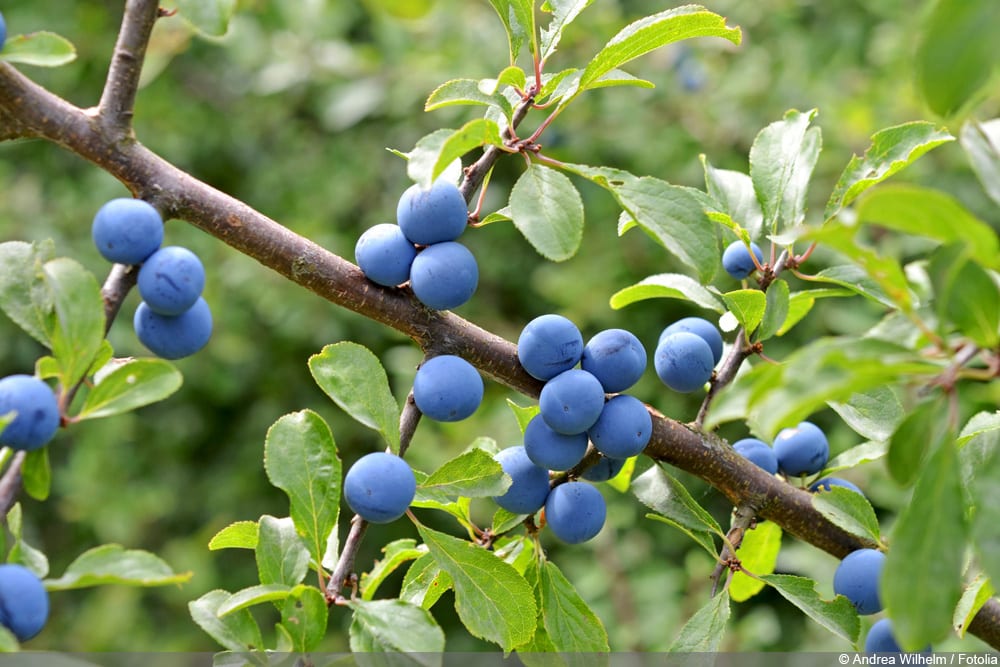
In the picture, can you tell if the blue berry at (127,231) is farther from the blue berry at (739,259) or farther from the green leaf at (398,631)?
the blue berry at (739,259)

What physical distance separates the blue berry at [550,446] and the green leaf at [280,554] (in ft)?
0.80

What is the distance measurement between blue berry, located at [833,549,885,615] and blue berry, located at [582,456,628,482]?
10.4 inches

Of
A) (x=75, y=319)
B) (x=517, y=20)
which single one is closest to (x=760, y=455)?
Result: (x=517, y=20)

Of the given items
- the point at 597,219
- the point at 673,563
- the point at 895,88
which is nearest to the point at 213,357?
the point at 597,219

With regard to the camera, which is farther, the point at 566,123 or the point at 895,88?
the point at 566,123

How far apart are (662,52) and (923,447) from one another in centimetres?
291

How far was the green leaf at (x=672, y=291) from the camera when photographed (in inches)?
45.4

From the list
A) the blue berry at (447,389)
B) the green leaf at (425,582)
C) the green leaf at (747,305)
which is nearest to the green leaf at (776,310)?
the green leaf at (747,305)

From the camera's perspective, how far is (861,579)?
108 centimetres

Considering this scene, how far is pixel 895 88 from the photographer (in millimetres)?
2908

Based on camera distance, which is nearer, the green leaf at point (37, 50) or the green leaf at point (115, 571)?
the green leaf at point (115, 571)

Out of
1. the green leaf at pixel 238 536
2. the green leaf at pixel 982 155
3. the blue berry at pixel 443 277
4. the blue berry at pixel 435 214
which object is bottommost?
the green leaf at pixel 238 536

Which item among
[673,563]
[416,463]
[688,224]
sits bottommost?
[673,563]

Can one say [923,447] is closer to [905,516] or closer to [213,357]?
[905,516]
